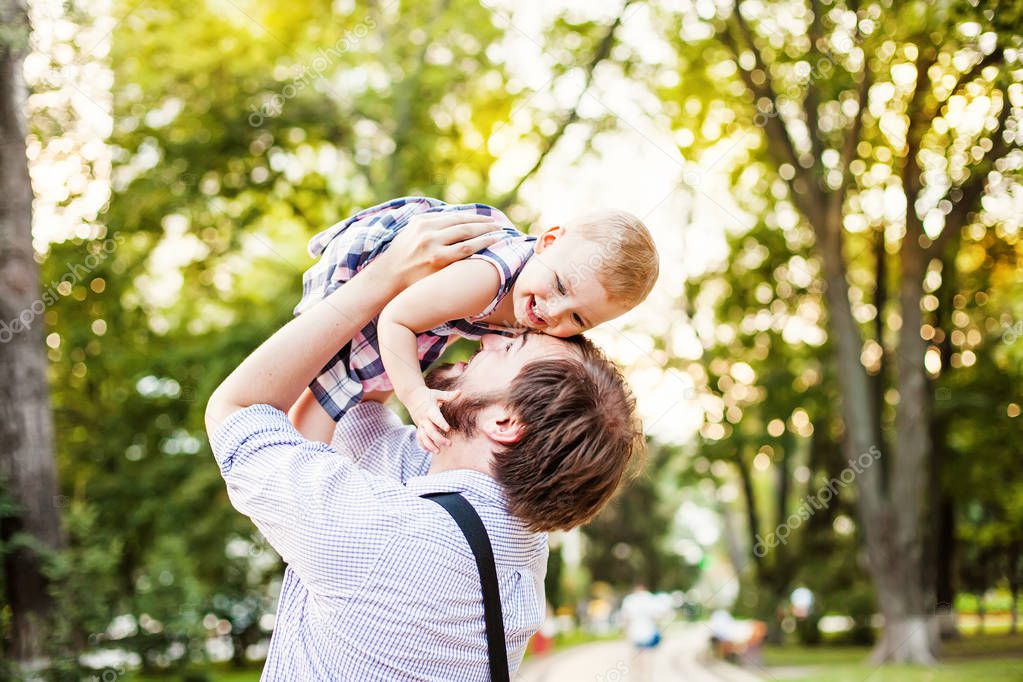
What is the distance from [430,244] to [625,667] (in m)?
15.5

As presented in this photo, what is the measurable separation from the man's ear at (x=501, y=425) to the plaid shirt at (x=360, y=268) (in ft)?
0.85

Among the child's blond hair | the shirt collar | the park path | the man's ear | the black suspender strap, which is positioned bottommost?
the park path

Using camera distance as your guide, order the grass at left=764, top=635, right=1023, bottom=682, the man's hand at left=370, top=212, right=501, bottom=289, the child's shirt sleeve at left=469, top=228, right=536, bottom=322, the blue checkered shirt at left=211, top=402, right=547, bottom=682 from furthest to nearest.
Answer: the grass at left=764, top=635, right=1023, bottom=682 → the child's shirt sleeve at left=469, top=228, right=536, bottom=322 → the man's hand at left=370, top=212, right=501, bottom=289 → the blue checkered shirt at left=211, top=402, right=547, bottom=682

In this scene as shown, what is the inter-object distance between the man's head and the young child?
8cm

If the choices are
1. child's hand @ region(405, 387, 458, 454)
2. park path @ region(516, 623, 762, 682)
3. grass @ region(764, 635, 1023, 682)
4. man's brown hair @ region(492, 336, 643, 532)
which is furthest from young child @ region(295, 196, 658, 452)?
grass @ region(764, 635, 1023, 682)

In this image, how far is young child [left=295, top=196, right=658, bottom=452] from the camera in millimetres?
1740

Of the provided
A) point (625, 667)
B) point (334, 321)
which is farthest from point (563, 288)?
point (625, 667)

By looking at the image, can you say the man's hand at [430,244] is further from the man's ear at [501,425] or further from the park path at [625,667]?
the park path at [625,667]

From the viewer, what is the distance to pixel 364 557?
1391mm

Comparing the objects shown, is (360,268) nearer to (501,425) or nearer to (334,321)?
(334,321)

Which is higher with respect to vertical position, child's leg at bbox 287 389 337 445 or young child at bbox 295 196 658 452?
young child at bbox 295 196 658 452

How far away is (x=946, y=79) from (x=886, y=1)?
2212mm

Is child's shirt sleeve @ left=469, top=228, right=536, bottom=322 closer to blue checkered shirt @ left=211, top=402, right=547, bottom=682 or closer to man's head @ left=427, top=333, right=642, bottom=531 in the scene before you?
man's head @ left=427, top=333, right=642, bottom=531

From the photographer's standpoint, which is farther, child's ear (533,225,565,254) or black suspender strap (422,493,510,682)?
child's ear (533,225,565,254)
